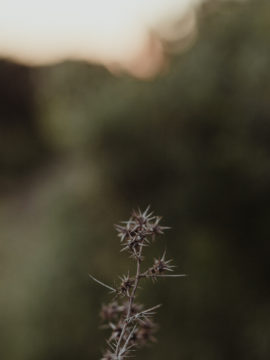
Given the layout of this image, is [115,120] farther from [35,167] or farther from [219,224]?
[35,167]

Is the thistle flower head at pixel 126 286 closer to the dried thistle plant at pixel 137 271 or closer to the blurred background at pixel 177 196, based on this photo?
the dried thistle plant at pixel 137 271

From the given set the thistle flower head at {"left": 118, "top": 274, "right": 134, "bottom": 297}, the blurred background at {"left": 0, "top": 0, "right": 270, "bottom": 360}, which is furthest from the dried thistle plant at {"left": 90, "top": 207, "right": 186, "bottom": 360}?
the blurred background at {"left": 0, "top": 0, "right": 270, "bottom": 360}

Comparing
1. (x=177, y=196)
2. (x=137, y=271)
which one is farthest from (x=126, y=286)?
(x=177, y=196)

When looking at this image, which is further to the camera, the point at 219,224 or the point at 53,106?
the point at 53,106

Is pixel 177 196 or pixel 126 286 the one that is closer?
pixel 126 286

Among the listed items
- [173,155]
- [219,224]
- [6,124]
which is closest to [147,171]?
[173,155]

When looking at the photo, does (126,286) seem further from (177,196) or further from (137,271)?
(177,196)

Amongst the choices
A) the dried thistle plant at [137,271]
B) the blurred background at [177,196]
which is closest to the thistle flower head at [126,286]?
the dried thistle plant at [137,271]

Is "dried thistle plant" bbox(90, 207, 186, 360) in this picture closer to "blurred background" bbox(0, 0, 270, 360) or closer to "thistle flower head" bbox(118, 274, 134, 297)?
"thistle flower head" bbox(118, 274, 134, 297)
